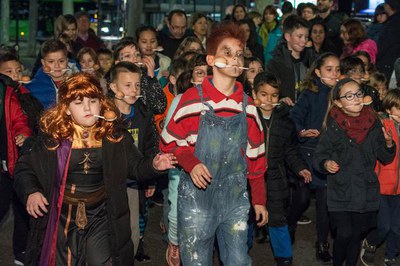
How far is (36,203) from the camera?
18.2 feet

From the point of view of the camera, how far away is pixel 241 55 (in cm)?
600

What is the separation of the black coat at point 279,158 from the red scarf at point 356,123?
0.58 meters

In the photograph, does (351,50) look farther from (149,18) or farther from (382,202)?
(149,18)

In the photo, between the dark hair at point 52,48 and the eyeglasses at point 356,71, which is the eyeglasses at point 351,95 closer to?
the eyeglasses at point 356,71

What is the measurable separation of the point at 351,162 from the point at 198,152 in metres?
2.09

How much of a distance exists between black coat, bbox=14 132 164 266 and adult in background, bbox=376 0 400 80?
7891mm

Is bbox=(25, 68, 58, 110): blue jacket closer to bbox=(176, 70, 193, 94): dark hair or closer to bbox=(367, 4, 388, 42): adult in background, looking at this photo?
bbox=(176, 70, 193, 94): dark hair

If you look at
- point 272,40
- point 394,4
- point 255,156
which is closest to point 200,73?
point 255,156

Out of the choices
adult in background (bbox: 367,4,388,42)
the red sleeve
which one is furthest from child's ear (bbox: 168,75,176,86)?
adult in background (bbox: 367,4,388,42)

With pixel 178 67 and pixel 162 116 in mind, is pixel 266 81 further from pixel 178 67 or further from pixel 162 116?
pixel 162 116

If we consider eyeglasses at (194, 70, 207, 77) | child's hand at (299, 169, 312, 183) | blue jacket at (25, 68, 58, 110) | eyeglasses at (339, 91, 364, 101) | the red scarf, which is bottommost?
child's hand at (299, 169, 312, 183)

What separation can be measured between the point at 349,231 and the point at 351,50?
5.21 m

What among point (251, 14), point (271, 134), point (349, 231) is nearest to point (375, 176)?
point (349, 231)

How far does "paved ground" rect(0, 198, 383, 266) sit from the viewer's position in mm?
8414
